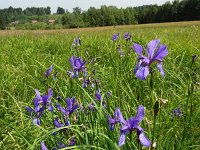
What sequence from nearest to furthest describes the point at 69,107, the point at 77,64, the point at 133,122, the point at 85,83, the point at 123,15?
1. the point at 133,122
2. the point at 69,107
3. the point at 77,64
4. the point at 85,83
5. the point at 123,15

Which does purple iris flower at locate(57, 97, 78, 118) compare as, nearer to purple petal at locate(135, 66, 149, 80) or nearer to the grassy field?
the grassy field

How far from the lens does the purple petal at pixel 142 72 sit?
129 centimetres

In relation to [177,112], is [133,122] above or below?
above

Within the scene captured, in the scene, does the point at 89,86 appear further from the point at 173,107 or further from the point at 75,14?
the point at 75,14

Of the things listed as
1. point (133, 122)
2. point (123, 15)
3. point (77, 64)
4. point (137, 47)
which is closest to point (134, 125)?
point (133, 122)

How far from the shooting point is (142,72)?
4.27 feet

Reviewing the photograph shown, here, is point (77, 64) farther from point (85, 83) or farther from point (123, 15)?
point (123, 15)

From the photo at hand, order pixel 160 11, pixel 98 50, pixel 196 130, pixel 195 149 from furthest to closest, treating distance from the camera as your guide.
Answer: pixel 160 11, pixel 98 50, pixel 196 130, pixel 195 149

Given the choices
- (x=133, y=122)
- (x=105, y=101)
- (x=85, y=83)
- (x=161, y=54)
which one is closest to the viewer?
(x=133, y=122)

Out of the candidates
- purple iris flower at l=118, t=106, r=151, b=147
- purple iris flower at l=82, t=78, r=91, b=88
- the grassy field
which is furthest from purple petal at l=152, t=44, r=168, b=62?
purple iris flower at l=82, t=78, r=91, b=88

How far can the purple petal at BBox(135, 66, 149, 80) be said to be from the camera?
4.22 ft

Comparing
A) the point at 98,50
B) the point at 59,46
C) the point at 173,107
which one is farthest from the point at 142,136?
the point at 59,46

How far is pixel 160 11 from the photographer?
75375mm

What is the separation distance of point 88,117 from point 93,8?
6777cm
